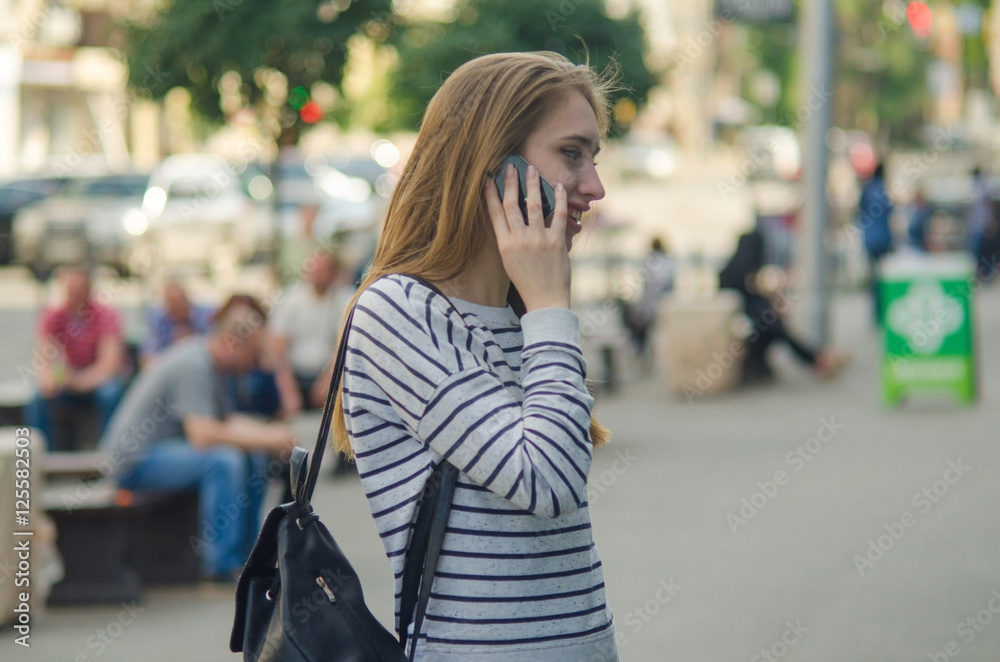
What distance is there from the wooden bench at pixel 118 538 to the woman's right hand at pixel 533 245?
4.73 meters

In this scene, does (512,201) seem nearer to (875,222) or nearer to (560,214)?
(560,214)

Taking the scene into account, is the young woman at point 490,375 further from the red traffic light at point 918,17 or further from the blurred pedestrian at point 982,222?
the blurred pedestrian at point 982,222

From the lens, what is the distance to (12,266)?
23.3 metres

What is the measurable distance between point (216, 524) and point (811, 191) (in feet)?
28.6

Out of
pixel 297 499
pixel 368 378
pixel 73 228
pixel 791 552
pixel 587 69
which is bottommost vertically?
pixel 791 552

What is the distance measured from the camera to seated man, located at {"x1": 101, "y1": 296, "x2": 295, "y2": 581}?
20.6ft

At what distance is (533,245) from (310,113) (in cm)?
961

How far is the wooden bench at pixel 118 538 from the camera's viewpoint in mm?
6051

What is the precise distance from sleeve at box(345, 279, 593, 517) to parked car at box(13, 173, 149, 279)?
19.8 meters

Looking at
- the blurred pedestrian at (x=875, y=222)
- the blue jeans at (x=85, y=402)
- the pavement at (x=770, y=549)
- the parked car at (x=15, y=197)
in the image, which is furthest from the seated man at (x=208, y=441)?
the parked car at (x=15, y=197)

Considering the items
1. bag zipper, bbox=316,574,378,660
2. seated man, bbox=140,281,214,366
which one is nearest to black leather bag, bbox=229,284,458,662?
bag zipper, bbox=316,574,378,660

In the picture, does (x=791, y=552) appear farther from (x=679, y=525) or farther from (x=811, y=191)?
(x=811, y=191)

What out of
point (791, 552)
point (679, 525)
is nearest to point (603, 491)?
point (679, 525)

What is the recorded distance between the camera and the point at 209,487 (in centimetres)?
628
